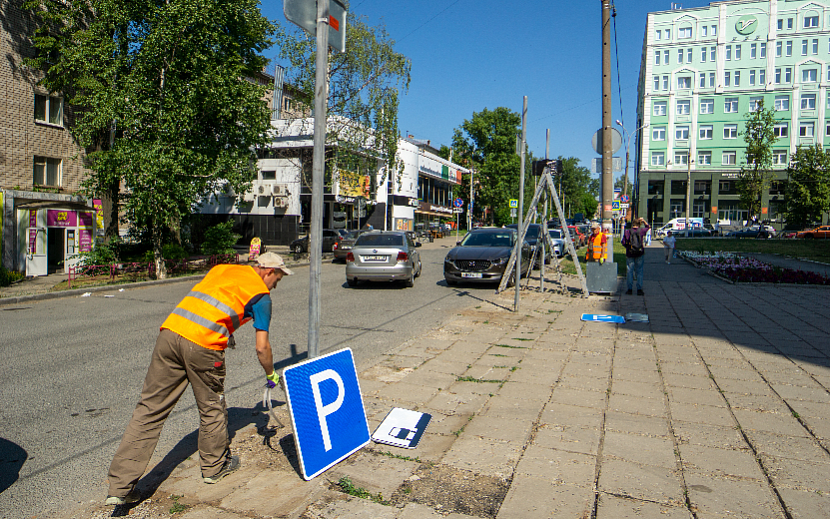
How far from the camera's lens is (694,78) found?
64.2 m

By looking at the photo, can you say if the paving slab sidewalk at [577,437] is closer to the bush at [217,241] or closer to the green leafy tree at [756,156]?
the bush at [217,241]

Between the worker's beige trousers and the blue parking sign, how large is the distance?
1.64 ft

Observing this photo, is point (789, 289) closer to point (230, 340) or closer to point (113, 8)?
point (230, 340)

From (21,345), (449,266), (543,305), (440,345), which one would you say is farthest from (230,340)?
(449,266)

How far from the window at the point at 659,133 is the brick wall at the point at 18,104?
61952mm

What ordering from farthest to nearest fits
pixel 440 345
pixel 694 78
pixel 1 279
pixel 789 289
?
pixel 694 78 < pixel 1 279 < pixel 789 289 < pixel 440 345

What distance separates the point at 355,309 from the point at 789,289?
37.1 ft

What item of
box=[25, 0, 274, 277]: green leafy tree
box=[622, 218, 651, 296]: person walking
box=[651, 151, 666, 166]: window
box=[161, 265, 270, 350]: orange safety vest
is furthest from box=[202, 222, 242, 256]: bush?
box=[651, 151, 666, 166]: window

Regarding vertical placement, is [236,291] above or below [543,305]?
above

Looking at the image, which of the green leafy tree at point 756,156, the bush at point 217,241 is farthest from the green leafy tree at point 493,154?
the bush at point 217,241

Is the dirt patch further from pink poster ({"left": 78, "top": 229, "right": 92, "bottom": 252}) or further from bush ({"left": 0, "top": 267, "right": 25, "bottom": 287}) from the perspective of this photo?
pink poster ({"left": 78, "top": 229, "right": 92, "bottom": 252})

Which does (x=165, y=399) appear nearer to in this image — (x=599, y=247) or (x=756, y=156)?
(x=599, y=247)

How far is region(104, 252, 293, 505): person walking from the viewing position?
3275 mm

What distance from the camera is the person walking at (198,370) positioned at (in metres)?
3.28
